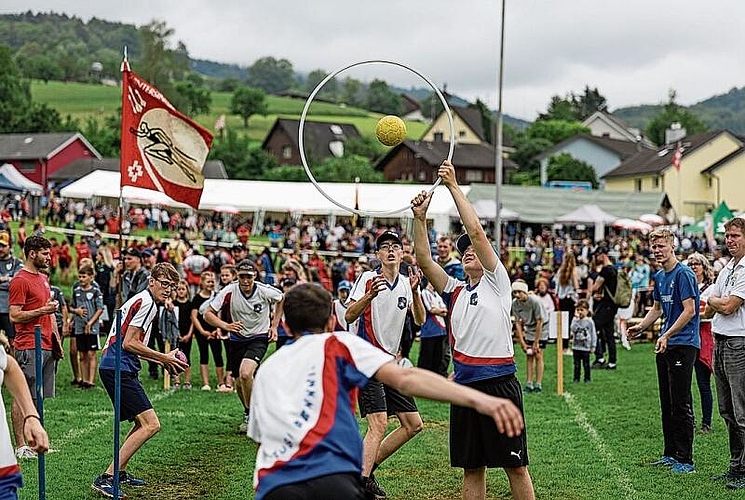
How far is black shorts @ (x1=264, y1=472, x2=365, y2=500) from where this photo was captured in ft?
14.0

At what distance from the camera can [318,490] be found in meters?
4.29

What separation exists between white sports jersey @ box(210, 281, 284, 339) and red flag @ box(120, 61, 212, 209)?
122 cm

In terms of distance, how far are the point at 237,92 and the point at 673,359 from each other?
376ft

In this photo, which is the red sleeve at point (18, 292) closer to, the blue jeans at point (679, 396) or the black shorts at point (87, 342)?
the black shorts at point (87, 342)

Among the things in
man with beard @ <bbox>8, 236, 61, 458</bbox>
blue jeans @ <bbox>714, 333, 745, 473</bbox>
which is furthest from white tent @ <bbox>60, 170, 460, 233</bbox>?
blue jeans @ <bbox>714, 333, 745, 473</bbox>

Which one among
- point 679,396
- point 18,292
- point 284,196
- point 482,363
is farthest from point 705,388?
point 284,196

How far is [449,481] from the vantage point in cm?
931

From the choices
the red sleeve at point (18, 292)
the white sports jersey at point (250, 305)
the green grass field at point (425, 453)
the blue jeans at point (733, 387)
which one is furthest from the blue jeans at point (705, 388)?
the red sleeve at point (18, 292)

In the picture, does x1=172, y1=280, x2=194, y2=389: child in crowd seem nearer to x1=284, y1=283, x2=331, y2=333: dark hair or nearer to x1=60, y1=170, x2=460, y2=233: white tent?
x1=284, y1=283, x2=331, y2=333: dark hair

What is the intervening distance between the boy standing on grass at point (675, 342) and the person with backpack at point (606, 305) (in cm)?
817

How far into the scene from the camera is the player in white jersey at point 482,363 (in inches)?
266

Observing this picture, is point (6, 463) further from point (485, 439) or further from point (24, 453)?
point (24, 453)

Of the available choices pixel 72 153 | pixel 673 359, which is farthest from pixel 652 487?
pixel 72 153

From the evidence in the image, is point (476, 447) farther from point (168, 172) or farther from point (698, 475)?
point (168, 172)
